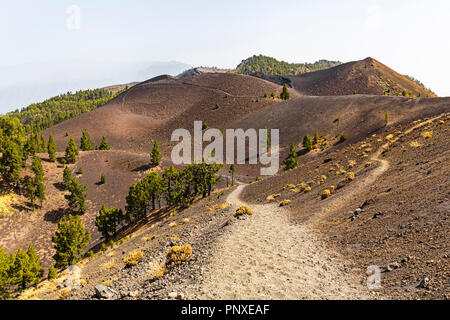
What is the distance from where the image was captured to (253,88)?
544 ft

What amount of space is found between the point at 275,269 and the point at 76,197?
68284 millimetres

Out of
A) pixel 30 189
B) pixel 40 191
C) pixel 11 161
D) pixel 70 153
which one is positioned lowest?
pixel 40 191

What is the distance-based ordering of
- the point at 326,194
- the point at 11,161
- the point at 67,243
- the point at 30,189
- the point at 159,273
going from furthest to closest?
the point at 11,161 < the point at 30,189 < the point at 67,243 < the point at 326,194 < the point at 159,273

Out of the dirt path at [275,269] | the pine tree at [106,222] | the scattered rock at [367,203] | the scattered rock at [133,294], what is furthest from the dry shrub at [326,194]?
the pine tree at [106,222]

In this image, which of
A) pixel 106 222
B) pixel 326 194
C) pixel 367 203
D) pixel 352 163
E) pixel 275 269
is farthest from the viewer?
pixel 106 222

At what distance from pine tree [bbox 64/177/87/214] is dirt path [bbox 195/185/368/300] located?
2396 inches

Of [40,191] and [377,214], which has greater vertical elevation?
[377,214]

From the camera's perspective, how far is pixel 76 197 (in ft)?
223

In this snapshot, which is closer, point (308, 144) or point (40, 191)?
point (40, 191)

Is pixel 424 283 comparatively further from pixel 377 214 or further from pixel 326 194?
pixel 326 194

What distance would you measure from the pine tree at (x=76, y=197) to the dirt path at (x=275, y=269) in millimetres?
60856

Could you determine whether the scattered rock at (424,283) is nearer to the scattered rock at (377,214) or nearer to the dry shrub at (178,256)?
the scattered rock at (377,214)

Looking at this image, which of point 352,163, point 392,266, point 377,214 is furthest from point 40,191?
point 392,266

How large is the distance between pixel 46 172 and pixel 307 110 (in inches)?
4017
